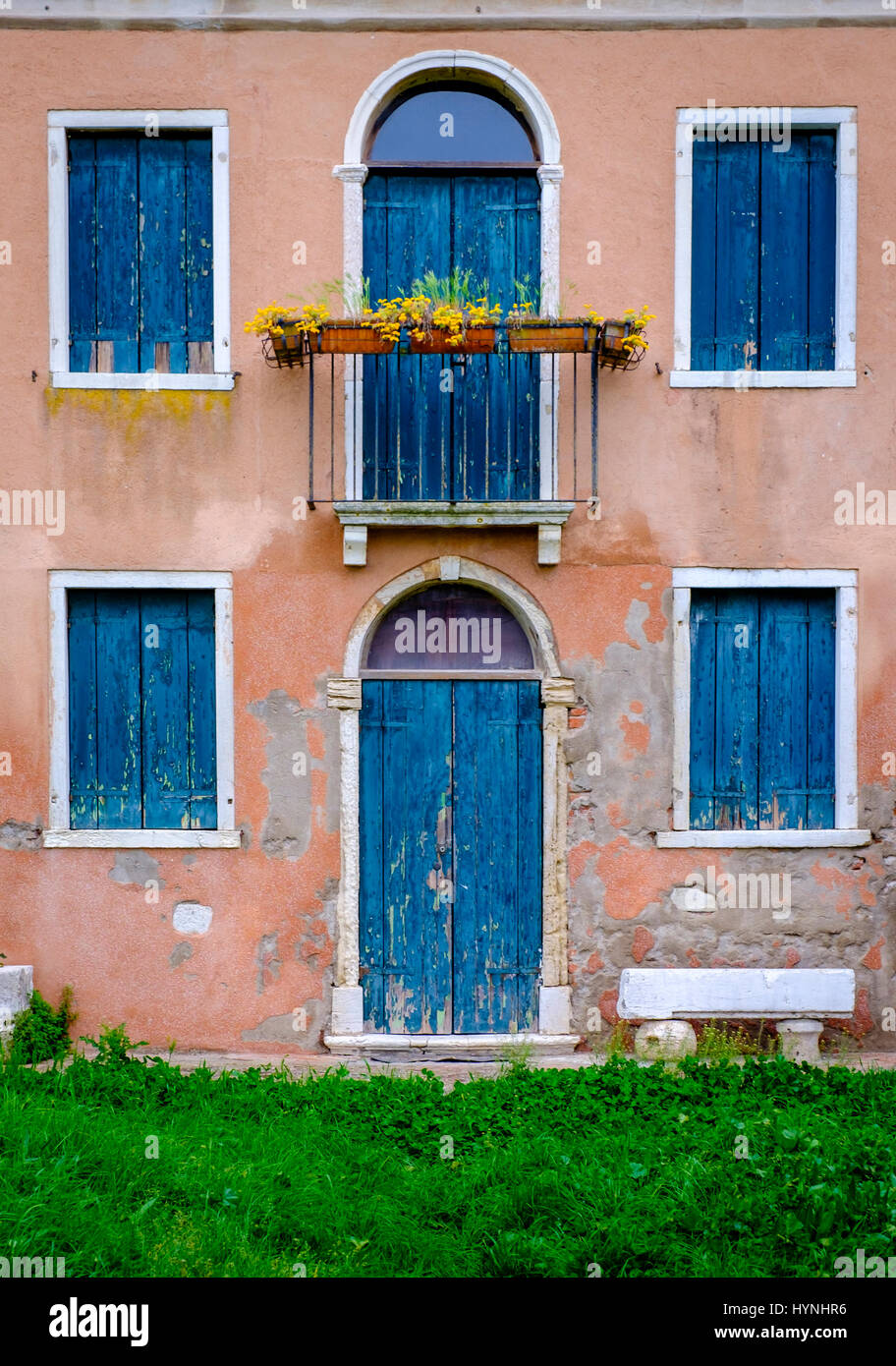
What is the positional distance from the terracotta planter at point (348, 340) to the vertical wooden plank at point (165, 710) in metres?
1.82

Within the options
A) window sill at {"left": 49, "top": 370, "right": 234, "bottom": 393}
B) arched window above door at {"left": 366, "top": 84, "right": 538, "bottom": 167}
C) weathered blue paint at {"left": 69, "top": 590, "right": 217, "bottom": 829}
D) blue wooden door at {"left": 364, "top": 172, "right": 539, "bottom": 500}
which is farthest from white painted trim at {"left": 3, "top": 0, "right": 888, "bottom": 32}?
weathered blue paint at {"left": 69, "top": 590, "right": 217, "bottom": 829}

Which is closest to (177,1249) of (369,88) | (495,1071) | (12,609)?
(495,1071)

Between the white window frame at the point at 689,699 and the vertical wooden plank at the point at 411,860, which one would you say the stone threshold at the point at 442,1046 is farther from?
the white window frame at the point at 689,699

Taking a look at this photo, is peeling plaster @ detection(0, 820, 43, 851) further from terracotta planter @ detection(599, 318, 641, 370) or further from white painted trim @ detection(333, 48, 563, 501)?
terracotta planter @ detection(599, 318, 641, 370)

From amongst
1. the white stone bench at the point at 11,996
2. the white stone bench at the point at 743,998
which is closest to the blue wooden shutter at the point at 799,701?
the white stone bench at the point at 743,998

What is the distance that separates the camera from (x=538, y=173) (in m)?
7.70

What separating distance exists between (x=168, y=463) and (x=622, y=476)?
2.92 m

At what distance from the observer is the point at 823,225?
783 cm

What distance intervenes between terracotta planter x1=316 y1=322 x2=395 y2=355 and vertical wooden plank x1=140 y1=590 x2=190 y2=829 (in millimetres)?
1825

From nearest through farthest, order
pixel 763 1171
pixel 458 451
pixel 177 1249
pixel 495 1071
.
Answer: pixel 177 1249 < pixel 763 1171 < pixel 495 1071 < pixel 458 451

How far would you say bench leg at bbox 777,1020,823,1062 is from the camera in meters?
7.55

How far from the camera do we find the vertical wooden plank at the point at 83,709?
25.6 ft

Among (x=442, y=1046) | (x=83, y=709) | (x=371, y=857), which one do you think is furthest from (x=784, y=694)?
(x=83, y=709)

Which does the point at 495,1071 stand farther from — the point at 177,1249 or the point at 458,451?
the point at 458,451
